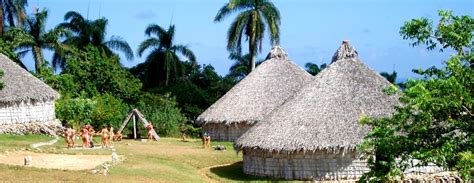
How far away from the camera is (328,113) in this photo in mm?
27047

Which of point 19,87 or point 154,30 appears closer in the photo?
point 19,87

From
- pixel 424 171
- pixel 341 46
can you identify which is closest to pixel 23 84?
pixel 341 46

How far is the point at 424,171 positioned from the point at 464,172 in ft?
40.0

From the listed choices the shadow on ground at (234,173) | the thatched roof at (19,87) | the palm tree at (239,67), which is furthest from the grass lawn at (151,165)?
the palm tree at (239,67)

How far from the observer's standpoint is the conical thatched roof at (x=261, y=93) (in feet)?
127

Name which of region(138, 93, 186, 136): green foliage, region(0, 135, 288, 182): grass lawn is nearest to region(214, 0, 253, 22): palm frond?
region(138, 93, 186, 136): green foliage

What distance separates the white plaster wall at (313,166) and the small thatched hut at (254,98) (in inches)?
430

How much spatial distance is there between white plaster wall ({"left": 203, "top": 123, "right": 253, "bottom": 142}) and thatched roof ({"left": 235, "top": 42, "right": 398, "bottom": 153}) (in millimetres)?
9882

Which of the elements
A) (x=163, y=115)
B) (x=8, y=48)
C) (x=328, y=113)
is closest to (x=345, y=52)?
(x=328, y=113)

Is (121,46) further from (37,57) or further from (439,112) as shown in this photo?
(439,112)

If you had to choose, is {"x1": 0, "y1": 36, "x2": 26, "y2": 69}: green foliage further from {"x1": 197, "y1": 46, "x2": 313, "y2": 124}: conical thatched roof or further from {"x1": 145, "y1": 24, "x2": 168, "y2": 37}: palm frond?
{"x1": 197, "y1": 46, "x2": 313, "y2": 124}: conical thatched roof

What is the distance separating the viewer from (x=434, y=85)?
15.2 metres

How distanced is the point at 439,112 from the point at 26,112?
2881cm

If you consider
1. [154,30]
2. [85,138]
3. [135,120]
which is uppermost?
[154,30]
